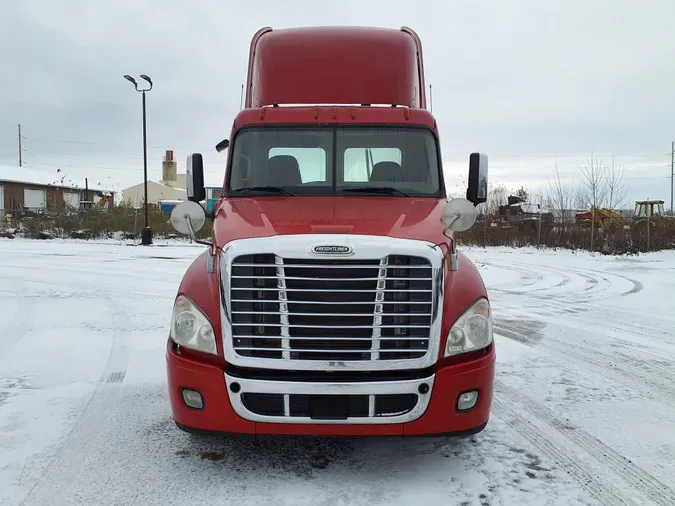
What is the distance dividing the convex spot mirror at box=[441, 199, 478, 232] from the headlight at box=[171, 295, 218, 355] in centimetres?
175

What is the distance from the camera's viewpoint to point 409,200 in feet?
14.5

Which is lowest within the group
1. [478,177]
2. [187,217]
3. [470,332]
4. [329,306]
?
[470,332]

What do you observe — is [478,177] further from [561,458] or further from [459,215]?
[561,458]

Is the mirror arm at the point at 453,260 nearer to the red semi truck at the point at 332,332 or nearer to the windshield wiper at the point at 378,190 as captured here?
the red semi truck at the point at 332,332

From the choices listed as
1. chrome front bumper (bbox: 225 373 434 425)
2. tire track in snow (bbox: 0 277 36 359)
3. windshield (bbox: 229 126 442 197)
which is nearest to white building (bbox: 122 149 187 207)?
tire track in snow (bbox: 0 277 36 359)

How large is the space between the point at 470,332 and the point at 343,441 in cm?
135

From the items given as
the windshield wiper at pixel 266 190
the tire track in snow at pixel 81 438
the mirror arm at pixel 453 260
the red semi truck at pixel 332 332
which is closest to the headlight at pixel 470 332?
the red semi truck at pixel 332 332

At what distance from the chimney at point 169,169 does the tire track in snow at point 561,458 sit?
281ft

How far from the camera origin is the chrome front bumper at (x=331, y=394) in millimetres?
3178

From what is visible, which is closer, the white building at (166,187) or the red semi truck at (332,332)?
the red semi truck at (332,332)

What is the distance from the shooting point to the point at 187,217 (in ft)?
12.3

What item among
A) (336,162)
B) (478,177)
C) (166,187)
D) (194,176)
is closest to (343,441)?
(336,162)

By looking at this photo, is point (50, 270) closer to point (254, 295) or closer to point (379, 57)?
point (379, 57)

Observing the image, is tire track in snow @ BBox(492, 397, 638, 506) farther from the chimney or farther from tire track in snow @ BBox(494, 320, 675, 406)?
the chimney
